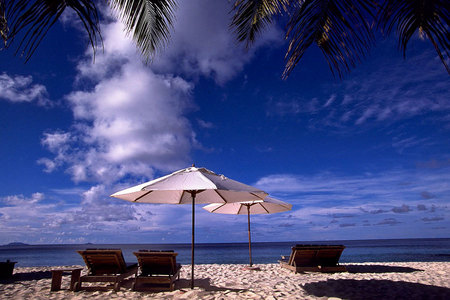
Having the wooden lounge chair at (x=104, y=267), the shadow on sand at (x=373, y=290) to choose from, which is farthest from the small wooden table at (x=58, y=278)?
the shadow on sand at (x=373, y=290)

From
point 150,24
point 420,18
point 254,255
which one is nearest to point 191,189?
point 150,24

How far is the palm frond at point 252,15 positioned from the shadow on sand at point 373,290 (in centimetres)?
448

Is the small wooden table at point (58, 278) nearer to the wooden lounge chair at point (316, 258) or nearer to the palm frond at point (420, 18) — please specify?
the wooden lounge chair at point (316, 258)

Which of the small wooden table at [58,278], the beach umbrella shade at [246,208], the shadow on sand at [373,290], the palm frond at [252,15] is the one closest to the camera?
the palm frond at [252,15]

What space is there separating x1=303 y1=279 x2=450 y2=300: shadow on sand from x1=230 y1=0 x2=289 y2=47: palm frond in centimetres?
448

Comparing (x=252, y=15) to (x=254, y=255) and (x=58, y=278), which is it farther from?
(x=254, y=255)

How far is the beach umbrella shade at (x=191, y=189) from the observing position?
4340 millimetres

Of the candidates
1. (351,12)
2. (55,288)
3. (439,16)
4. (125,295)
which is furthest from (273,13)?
(55,288)

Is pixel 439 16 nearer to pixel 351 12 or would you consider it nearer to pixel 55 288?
pixel 351 12

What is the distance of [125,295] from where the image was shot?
5.05 meters

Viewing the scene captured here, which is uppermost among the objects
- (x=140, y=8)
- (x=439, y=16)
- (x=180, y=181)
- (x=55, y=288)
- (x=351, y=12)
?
(x=140, y=8)

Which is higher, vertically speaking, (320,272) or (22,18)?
(22,18)

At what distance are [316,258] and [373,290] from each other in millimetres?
2291

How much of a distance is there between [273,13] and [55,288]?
20.8 ft
